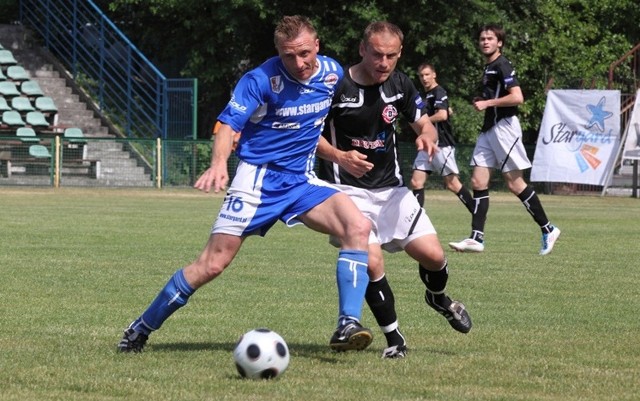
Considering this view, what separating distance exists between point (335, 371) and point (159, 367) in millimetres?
909

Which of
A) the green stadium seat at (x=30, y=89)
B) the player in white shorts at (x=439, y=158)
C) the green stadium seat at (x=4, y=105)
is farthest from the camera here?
the green stadium seat at (x=30, y=89)

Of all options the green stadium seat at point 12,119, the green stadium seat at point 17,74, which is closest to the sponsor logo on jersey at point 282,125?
the green stadium seat at point 12,119

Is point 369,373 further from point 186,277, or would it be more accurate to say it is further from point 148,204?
point 148,204

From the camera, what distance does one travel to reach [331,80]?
7.03m

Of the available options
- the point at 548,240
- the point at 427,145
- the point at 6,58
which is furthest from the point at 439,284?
the point at 6,58

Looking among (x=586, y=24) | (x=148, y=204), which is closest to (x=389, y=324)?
(x=148, y=204)

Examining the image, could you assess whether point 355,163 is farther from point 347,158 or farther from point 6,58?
point 6,58

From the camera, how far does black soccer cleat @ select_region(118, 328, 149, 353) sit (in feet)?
22.5

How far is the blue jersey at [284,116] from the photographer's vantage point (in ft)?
22.4

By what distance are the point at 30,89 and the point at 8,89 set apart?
0.77m

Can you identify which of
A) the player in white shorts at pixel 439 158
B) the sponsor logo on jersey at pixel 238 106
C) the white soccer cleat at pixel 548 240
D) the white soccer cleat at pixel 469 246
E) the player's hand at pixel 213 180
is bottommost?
the white soccer cleat at pixel 469 246

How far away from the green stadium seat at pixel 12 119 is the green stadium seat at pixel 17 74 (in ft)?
6.92

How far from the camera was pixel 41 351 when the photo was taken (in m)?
6.84

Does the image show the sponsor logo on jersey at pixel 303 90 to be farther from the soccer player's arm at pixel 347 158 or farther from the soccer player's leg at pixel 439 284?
the soccer player's leg at pixel 439 284
